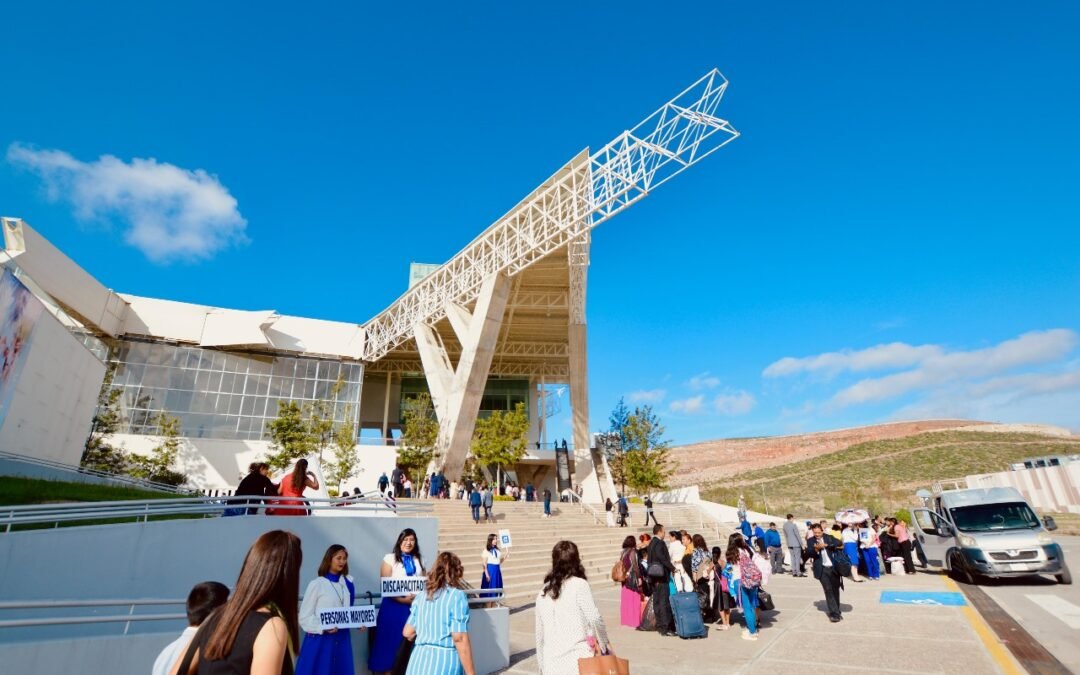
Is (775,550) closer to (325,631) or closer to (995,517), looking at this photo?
(995,517)

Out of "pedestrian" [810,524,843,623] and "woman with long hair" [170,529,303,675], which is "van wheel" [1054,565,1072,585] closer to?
"pedestrian" [810,524,843,623]

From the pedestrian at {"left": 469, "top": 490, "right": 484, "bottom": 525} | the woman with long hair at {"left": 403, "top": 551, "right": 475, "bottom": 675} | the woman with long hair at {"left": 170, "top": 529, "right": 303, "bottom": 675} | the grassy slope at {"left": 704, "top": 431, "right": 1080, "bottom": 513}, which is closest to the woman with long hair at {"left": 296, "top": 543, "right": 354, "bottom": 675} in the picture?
the woman with long hair at {"left": 403, "top": 551, "right": 475, "bottom": 675}

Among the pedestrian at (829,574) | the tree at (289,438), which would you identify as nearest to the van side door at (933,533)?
the pedestrian at (829,574)

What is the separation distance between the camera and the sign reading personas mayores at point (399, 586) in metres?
4.95

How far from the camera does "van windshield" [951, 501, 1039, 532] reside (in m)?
11.6

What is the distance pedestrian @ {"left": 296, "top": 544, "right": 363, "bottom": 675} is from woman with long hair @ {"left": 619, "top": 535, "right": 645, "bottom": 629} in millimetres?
5172

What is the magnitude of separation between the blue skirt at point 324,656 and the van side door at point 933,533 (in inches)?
533

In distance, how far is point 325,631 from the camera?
387cm

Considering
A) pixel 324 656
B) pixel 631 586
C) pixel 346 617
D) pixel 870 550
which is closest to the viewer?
pixel 324 656

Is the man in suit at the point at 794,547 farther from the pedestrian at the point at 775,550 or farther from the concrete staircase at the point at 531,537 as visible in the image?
the concrete staircase at the point at 531,537

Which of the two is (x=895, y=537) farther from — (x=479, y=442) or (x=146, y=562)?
(x=479, y=442)

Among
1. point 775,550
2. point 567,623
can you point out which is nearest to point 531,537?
point 775,550

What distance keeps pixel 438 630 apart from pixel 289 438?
26331 mm

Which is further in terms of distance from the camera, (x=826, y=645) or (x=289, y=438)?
(x=289, y=438)
